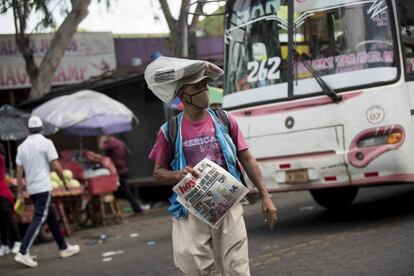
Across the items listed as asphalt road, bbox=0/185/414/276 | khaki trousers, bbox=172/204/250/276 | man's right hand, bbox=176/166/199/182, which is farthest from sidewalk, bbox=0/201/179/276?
man's right hand, bbox=176/166/199/182

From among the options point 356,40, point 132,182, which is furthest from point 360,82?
point 132,182

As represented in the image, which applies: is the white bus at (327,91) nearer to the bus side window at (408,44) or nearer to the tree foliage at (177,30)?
the bus side window at (408,44)

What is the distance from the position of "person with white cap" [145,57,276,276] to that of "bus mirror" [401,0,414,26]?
3567 mm

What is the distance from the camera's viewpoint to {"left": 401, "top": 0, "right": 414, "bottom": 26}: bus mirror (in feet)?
23.2

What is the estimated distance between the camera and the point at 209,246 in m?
4.24

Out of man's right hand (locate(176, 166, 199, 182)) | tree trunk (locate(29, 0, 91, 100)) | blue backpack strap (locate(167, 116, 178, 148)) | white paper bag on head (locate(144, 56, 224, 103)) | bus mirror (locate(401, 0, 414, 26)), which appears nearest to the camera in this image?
man's right hand (locate(176, 166, 199, 182))

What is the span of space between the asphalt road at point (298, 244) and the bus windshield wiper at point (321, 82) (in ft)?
4.92

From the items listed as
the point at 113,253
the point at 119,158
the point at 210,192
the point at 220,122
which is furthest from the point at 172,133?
the point at 119,158

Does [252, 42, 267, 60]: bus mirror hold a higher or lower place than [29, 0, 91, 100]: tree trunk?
lower

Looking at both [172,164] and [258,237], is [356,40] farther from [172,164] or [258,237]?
[172,164]

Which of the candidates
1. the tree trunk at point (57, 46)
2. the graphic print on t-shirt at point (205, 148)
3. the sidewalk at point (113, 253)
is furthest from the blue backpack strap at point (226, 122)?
the tree trunk at point (57, 46)

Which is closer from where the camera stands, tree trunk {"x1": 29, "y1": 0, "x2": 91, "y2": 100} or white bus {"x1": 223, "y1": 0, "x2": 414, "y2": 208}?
white bus {"x1": 223, "y1": 0, "x2": 414, "y2": 208}

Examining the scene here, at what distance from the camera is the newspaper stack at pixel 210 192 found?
4.02 metres

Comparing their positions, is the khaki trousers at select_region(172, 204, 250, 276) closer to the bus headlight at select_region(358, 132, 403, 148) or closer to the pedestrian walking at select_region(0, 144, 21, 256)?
the bus headlight at select_region(358, 132, 403, 148)
